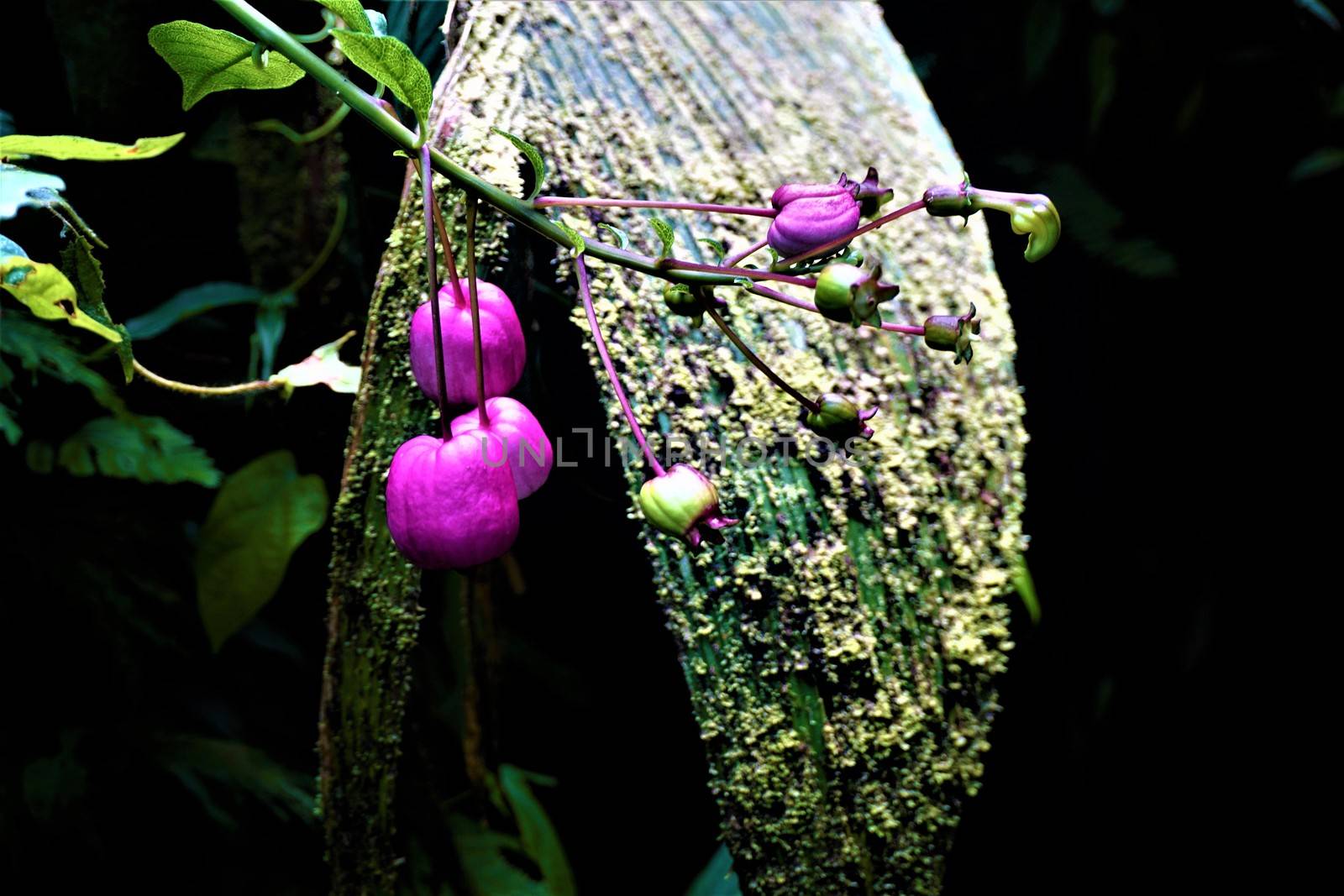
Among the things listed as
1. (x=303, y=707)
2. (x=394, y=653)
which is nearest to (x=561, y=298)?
(x=394, y=653)

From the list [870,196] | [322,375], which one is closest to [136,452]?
[322,375]

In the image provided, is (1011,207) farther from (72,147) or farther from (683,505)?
(72,147)

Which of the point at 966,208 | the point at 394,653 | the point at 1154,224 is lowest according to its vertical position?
the point at 1154,224

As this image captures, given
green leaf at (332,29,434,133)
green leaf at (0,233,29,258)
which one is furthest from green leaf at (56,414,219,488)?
green leaf at (332,29,434,133)

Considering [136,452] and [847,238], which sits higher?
[847,238]

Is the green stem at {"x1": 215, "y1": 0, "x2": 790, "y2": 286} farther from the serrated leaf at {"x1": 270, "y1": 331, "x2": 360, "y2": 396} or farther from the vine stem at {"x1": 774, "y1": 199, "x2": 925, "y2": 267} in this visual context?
the serrated leaf at {"x1": 270, "y1": 331, "x2": 360, "y2": 396}

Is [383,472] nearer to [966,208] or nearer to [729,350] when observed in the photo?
[729,350]

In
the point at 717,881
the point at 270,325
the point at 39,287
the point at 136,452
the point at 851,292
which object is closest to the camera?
the point at 851,292

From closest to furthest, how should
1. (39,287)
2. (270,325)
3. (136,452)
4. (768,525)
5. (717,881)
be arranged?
(39,287)
(768,525)
(136,452)
(270,325)
(717,881)
